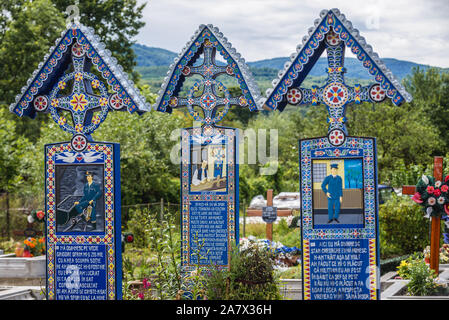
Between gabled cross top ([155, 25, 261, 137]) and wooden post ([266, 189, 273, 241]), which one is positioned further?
wooden post ([266, 189, 273, 241])

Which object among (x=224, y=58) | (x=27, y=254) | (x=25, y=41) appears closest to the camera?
(x=224, y=58)

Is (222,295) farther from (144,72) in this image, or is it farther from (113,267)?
(144,72)

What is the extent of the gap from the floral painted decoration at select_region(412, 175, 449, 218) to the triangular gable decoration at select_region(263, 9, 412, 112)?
2.67 meters

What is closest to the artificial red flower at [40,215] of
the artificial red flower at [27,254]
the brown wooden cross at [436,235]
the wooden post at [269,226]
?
the artificial red flower at [27,254]

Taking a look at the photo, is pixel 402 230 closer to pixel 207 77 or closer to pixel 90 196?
pixel 207 77

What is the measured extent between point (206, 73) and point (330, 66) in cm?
203

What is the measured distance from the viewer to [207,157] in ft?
30.4

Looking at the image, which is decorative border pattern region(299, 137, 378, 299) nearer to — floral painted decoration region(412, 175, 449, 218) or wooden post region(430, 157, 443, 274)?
wooden post region(430, 157, 443, 274)

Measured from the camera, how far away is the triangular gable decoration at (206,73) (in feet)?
29.1

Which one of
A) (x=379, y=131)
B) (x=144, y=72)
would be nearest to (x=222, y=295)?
(x=379, y=131)

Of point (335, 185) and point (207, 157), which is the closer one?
point (335, 185)

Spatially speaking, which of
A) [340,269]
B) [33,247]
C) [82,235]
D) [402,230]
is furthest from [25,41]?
[340,269]

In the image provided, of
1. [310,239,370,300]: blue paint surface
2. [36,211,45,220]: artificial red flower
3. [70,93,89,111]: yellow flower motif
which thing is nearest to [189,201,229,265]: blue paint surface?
[310,239,370,300]: blue paint surface

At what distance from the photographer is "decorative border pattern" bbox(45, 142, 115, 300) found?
27.6ft
